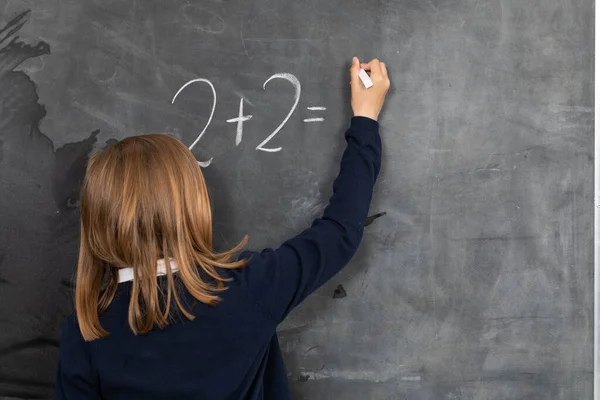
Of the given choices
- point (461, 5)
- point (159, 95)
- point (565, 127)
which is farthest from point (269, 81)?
point (565, 127)

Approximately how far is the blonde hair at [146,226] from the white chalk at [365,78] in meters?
0.41

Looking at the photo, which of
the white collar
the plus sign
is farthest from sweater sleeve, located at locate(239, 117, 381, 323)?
the plus sign

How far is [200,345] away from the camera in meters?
0.86

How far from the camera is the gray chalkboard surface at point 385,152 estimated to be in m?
1.14

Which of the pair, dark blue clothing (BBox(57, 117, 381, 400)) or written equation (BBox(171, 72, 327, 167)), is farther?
written equation (BBox(171, 72, 327, 167))

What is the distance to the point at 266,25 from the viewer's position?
3.80 ft

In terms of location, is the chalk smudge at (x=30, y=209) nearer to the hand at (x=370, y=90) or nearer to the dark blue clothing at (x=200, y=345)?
the dark blue clothing at (x=200, y=345)

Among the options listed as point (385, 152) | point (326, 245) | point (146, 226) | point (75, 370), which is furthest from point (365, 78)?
point (75, 370)

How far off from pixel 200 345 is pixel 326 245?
26 centimetres

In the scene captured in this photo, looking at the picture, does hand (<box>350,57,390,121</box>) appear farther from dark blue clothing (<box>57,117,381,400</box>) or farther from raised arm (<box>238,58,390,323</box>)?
dark blue clothing (<box>57,117,381,400</box>)

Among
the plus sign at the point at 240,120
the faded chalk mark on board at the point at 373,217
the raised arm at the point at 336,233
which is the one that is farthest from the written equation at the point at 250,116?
the faded chalk mark on board at the point at 373,217

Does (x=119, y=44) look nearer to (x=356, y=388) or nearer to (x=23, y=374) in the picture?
(x=23, y=374)

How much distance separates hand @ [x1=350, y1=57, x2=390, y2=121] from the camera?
1099 millimetres

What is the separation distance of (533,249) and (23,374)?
43.1 inches
